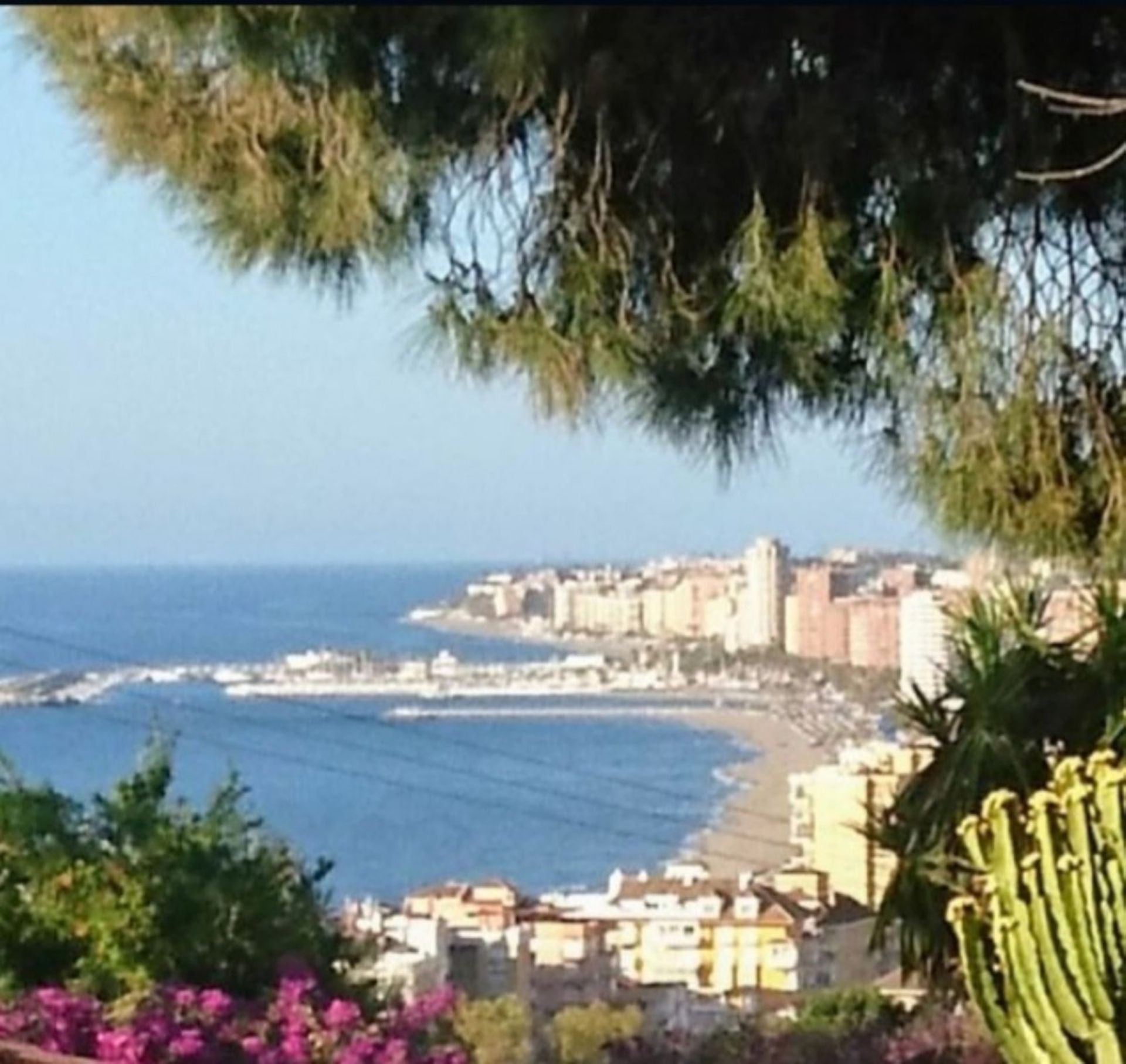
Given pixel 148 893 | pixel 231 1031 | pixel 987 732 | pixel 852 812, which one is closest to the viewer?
pixel 987 732

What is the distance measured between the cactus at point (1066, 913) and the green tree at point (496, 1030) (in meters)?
Result: 1.06

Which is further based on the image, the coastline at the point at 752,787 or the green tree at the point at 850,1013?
the coastline at the point at 752,787

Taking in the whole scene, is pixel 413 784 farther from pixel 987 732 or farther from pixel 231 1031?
pixel 987 732

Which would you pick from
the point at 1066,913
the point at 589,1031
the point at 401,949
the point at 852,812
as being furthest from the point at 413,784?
the point at 1066,913

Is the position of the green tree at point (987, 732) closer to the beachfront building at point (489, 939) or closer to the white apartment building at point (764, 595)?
the white apartment building at point (764, 595)

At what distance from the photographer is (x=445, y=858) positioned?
420 cm

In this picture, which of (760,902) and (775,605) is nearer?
(760,902)

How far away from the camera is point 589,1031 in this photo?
412 cm

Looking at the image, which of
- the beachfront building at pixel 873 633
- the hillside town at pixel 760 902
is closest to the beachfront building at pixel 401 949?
the hillside town at pixel 760 902

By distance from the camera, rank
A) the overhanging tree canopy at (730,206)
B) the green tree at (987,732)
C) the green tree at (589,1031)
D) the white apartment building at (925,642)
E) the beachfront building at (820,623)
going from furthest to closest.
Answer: the beachfront building at (820,623) < the green tree at (589,1031) < the white apartment building at (925,642) < the green tree at (987,732) < the overhanging tree canopy at (730,206)

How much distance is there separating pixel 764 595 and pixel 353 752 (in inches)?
32.5

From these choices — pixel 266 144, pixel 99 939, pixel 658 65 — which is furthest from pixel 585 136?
pixel 99 939

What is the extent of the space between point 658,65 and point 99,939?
2.20m

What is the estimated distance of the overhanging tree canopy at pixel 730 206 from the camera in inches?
103
